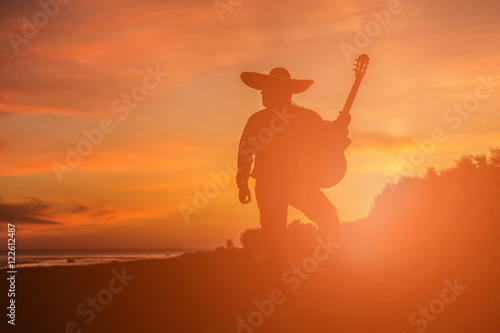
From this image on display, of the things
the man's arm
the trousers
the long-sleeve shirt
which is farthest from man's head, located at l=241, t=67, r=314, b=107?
the trousers

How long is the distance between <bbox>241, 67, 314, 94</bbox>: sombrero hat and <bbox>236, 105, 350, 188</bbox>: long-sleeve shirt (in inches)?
12.2

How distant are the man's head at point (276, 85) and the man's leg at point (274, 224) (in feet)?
4.23

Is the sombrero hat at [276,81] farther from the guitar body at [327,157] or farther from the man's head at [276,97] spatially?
the guitar body at [327,157]

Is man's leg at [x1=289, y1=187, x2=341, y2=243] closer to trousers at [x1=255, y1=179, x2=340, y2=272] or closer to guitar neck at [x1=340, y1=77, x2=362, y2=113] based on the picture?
trousers at [x1=255, y1=179, x2=340, y2=272]

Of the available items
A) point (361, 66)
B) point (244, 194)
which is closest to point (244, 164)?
point (244, 194)

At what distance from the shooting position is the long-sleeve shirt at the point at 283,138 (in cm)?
830

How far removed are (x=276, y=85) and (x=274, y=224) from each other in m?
2.11

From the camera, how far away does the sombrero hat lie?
27.4 ft

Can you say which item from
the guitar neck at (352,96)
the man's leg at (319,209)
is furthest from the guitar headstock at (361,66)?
the man's leg at (319,209)

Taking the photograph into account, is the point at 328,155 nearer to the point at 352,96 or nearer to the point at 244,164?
the point at 352,96

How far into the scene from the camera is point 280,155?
834cm

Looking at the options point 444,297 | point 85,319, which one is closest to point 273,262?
point 444,297

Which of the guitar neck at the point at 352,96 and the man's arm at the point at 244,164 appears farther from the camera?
the man's arm at the point at 244,164

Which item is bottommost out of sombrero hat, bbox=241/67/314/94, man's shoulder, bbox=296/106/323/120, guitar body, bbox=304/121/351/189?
guitar body, bbox=304/121/351/189
